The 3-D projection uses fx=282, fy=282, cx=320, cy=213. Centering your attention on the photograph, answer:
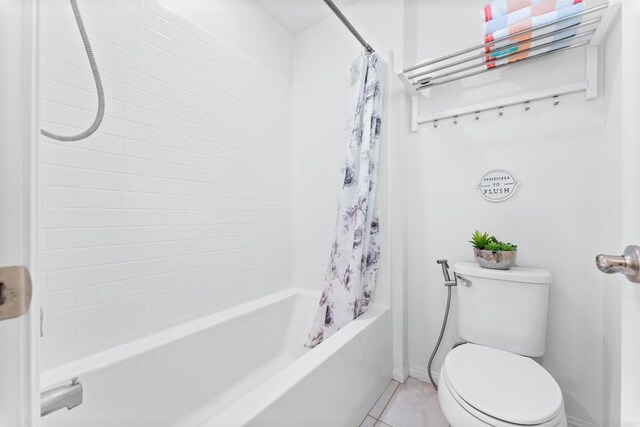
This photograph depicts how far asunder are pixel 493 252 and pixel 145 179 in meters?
1.68

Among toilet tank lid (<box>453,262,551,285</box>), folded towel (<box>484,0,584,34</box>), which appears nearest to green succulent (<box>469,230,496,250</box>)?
toilet tank lid (<box>453,262,551,285</box>)

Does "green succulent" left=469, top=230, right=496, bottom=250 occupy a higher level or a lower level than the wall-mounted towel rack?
lower

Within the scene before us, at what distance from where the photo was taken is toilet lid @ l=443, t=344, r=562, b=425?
0.87 m

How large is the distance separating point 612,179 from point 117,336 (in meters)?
2.20

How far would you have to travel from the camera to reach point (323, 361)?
1.10 meters

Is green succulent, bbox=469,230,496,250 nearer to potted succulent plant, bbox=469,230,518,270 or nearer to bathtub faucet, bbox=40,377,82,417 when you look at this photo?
potted succulent plant, bbox=469,230,518,270

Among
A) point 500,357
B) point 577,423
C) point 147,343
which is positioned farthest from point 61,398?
point 577,423

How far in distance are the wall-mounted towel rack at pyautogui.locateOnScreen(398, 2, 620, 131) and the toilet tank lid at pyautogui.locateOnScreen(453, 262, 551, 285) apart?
2.74 feet

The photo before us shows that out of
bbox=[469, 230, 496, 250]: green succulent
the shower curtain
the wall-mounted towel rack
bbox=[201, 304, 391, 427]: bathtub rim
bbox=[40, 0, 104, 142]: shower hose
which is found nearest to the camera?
bbox=[201, 304, 391, 427]: bathtub rim

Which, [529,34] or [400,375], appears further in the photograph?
[400,375]

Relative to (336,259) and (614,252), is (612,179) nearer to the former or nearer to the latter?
(614,252)

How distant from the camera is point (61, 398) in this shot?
60 cm

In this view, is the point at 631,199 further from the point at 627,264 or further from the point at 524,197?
the point at 524,197

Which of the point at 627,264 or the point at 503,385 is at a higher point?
the point at 627,264
